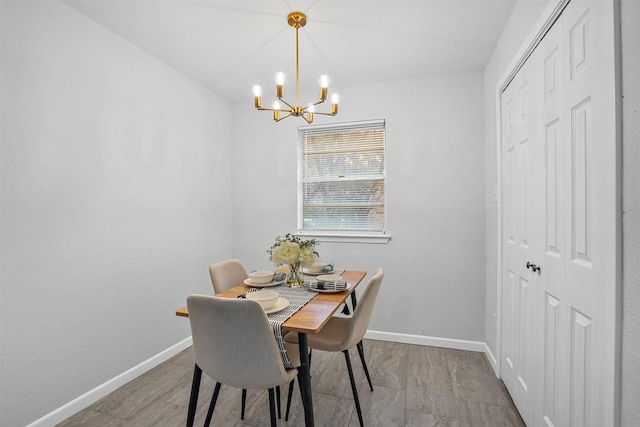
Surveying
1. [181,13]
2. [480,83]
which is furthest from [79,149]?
[480,83]

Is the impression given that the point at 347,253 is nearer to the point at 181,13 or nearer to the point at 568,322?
the point at 568,322

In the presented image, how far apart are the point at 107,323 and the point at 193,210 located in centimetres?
120

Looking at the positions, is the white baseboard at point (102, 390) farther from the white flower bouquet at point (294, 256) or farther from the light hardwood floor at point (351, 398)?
the white flower bouquet at point (294, 256)

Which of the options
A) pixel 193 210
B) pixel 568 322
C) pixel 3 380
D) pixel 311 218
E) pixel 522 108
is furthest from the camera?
pixel 311 218

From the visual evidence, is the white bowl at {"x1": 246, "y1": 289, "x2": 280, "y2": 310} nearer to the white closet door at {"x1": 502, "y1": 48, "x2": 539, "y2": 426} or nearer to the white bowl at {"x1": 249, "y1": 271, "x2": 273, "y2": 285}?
the white bowl at {"x1": 249, "y1": 271, "x2": 273, "y2": 285}

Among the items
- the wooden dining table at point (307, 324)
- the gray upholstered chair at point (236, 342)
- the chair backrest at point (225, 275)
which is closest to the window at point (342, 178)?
the chair backrest at point (225, 275)

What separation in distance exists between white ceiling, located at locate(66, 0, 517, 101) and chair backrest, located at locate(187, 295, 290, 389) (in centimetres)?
179

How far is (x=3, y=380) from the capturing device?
160cm

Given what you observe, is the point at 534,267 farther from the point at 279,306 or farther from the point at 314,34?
the point at 314,34

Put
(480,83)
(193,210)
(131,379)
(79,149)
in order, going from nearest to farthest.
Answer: (79,149), (131,379), (480,83), (193,210)

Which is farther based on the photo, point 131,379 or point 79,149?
point 131,379

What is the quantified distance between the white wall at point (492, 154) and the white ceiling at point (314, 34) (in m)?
0.11

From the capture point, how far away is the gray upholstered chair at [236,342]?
4.11ft

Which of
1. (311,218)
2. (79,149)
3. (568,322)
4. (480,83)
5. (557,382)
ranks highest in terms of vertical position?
(480,83)
